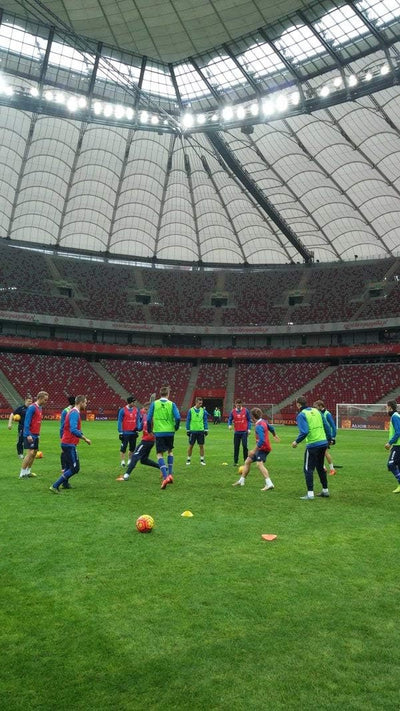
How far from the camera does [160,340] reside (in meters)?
63.9

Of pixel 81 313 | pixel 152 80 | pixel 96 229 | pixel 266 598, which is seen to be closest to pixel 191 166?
pixel 152 80

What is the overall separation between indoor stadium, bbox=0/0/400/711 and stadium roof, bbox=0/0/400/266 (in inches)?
7.3

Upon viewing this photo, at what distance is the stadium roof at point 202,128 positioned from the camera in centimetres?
2855

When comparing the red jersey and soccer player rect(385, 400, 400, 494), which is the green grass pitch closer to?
soccer player rect(385, 400, 400, 494)

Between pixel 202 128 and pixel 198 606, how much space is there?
112 feet

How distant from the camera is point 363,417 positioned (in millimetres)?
39562

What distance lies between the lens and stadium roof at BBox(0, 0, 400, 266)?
A: 2855cm

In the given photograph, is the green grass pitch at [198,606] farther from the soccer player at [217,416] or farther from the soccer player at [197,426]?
the soccer player at [217,416]

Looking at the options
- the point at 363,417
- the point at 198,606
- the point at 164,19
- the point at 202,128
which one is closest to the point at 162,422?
the point at 198,606

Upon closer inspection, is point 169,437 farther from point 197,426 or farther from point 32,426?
point 197,426

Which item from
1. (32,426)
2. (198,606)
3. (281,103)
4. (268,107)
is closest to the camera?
(198,606)

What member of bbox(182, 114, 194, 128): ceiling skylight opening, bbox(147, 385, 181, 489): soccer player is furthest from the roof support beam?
bbox(147, 385, 181, 489): soccer player

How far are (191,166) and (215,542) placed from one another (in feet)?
137

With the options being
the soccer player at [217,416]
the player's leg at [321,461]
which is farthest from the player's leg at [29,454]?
the soccer player at [217,416]
